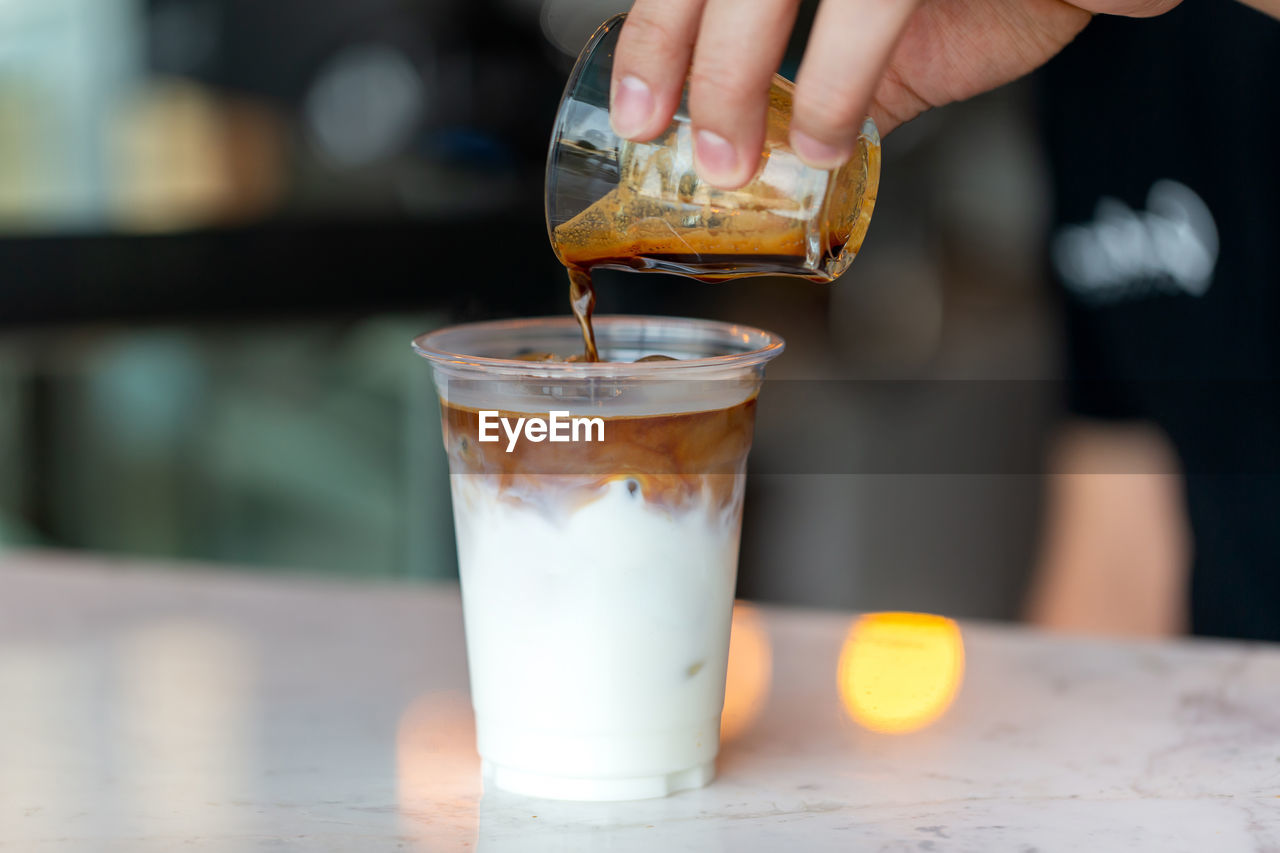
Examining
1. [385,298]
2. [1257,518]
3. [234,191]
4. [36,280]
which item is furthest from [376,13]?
[1257,518]

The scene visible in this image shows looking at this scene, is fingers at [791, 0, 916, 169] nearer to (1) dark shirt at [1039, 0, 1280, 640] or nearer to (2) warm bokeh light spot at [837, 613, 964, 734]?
(2) warm bokeh light spot at [837, 613, 964, 734]

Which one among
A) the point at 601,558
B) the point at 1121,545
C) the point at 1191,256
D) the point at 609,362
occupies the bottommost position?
the point at 1121,545

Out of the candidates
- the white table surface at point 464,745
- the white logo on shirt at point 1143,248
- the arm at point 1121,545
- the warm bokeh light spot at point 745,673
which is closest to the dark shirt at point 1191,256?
the white logo on shirt at point 1143,248

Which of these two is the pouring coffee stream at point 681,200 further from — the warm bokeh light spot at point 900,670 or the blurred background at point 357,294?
the blurred background at point 357,294

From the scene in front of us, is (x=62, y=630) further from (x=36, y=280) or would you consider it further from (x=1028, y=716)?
(x=36, y=280)

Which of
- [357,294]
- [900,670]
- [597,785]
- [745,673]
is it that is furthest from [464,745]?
[357,294]

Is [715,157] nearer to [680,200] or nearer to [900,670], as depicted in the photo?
[680,200]
